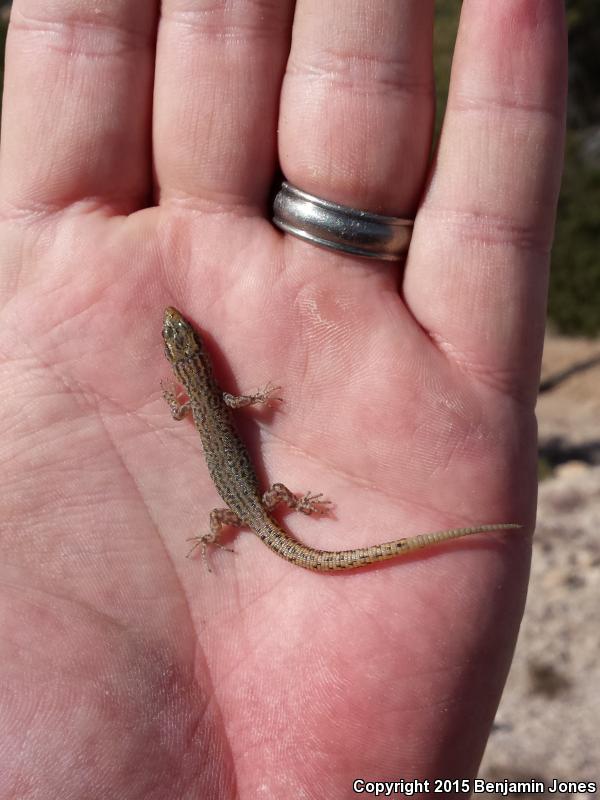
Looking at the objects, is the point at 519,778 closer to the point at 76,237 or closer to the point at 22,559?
the point at 22,559

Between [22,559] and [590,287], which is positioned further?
[590,287]

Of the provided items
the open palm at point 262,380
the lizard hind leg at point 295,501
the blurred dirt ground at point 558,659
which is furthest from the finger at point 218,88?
the blurred dirt ground at point 558,659

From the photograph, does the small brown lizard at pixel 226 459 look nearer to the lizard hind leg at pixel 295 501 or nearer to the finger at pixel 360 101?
the lizard hind leg at pixel 295 501

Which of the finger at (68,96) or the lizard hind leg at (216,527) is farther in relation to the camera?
the finger at (68,96)

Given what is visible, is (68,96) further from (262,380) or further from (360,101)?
(262,380)

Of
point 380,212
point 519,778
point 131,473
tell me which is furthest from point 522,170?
point 519,778

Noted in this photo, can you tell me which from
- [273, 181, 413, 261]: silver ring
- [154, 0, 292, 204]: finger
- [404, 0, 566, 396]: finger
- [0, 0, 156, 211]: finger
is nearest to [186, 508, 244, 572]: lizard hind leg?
[404, 0, 566, 396]: finger

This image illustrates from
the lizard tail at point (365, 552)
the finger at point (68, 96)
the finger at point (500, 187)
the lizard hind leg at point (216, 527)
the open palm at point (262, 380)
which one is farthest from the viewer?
the finger at point (68, 96)
